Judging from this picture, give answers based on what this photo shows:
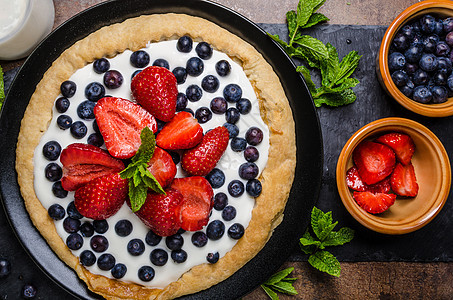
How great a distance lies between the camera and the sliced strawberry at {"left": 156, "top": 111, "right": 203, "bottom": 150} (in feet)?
8.16

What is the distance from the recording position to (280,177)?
274cm

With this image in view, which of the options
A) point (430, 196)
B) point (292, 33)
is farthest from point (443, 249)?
point (292, 33)

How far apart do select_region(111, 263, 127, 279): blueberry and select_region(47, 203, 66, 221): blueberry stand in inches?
17.9

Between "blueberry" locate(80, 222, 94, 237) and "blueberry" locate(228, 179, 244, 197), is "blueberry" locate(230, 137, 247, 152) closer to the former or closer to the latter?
"blueberry" locate(228, 179, 244, 197)

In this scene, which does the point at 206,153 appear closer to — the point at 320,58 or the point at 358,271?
the point at 320,58

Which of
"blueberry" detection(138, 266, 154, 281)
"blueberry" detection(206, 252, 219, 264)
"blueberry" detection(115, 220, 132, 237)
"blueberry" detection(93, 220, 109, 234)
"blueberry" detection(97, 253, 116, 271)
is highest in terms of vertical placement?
"blueberry" detection(206, 252, 219, 264)

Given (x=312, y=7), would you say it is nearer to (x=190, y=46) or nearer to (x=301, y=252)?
(x=190, y=46)

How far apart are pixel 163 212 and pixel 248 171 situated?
1.89ft

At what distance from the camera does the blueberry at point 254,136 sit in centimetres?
266

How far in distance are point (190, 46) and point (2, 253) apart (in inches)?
75.4

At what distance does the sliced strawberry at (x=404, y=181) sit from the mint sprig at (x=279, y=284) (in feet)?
3.08

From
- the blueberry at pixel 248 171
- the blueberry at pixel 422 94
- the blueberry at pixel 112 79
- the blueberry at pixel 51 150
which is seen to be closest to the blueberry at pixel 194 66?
the blueberry at pixel 112 79

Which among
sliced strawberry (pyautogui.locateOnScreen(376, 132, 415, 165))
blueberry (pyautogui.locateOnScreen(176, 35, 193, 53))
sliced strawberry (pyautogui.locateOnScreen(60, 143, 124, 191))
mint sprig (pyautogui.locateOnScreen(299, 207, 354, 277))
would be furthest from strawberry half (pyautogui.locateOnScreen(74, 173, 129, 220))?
sliced strawberry (pyautogui.locateOnScreen(376, 132, 415, 165))

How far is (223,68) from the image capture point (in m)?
2.65
